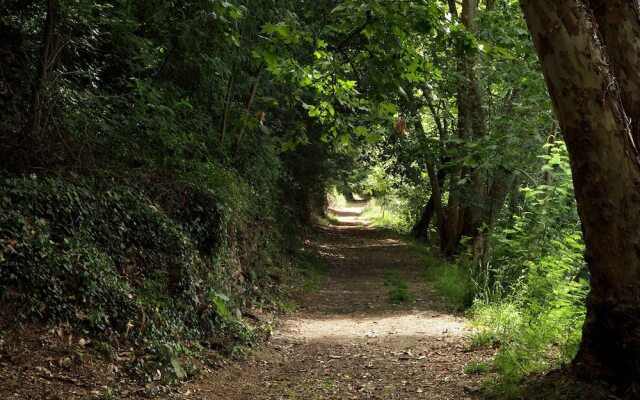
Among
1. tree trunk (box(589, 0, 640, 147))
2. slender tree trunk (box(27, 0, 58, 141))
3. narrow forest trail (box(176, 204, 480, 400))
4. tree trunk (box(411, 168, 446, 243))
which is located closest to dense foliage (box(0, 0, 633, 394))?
slender tree trunk (box(27, 0, 58, 141))

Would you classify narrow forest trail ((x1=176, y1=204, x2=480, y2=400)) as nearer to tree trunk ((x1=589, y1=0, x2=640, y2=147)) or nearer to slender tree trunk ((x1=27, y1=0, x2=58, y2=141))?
tree trunk ((x1=589, y1=0, x2=640, y2=147))

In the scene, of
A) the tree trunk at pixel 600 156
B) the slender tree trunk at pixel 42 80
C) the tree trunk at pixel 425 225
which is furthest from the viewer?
the tree trunk at pixel 425 225

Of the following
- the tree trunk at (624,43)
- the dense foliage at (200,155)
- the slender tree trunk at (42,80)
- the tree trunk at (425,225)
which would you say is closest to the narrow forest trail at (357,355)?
the dense foliage at (200,155)

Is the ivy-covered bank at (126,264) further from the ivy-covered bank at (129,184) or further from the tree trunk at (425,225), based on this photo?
the tree trunk at (425,225)

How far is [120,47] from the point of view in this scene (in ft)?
29.6

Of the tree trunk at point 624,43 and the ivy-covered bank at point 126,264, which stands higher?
the tree trunk at point 624,43

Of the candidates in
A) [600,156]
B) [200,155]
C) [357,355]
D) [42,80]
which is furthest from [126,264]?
[600,156]

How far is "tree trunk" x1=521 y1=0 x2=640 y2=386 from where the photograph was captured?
4.08m

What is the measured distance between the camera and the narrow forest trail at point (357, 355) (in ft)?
20.3

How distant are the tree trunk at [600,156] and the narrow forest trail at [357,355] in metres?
2.04

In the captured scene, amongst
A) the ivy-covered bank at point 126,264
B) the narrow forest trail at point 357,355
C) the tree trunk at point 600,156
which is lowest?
the narrow forest trail at point 357,355

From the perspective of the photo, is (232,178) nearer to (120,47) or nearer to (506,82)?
(120,47)

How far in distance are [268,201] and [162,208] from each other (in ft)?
19.7

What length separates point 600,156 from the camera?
13.6 feet
